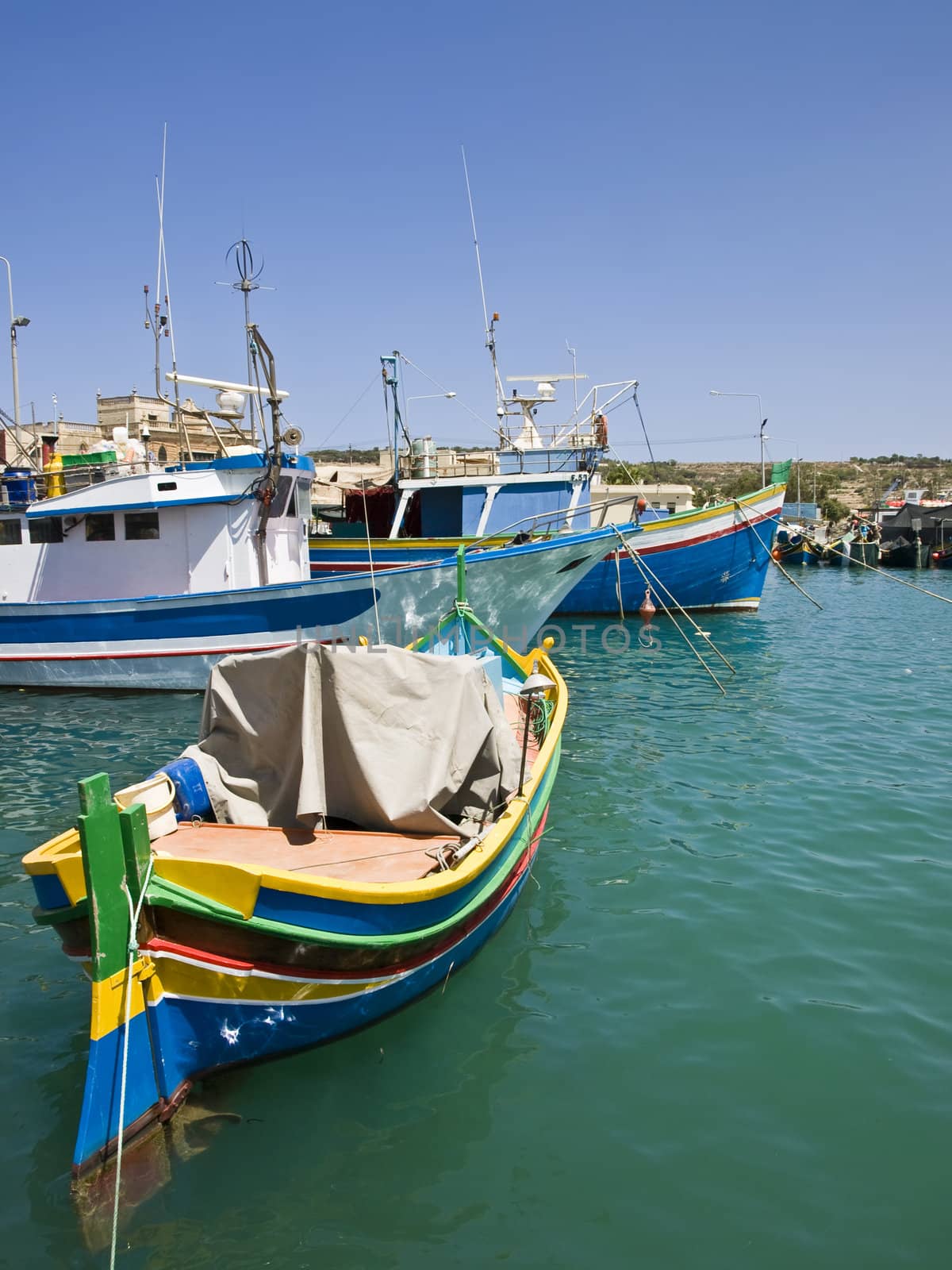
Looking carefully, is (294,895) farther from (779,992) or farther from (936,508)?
(936,508)

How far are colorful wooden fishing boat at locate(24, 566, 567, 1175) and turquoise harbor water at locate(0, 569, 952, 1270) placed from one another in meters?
0.35

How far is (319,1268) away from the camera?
3711 mm

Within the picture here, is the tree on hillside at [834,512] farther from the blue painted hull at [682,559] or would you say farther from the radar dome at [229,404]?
the radar dome at [229,404]

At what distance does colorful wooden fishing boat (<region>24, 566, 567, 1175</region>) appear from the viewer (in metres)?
4.04

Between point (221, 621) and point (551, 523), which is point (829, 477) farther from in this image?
point (221, 621)

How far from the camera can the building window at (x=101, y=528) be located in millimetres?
15055

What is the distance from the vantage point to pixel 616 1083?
4.84m

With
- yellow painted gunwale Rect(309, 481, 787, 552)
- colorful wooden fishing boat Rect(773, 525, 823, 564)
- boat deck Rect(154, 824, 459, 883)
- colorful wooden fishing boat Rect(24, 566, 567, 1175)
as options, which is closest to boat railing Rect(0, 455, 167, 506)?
yellow painted gunwale Rect(309, 481, 787, 552)

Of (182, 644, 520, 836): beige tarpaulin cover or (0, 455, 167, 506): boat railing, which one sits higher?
(0, 455, 167, 506): boat railing

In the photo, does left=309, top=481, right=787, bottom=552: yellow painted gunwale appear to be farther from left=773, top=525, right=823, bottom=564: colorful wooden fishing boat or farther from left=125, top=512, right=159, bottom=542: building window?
left=773, top=525, right=823, bottom=564: colorful wooden fishing boat

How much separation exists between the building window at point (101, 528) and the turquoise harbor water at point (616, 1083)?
7.06 m

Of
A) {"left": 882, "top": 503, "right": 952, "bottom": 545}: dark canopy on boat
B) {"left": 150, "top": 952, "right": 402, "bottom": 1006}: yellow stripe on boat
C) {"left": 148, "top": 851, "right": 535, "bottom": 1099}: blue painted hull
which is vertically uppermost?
{"left": 882, "top": 503, "right": 952, "bottom": 545}: dark canopy on boat

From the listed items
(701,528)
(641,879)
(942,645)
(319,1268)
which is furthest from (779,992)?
(701,528)

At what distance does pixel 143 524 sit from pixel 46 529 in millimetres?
1829
